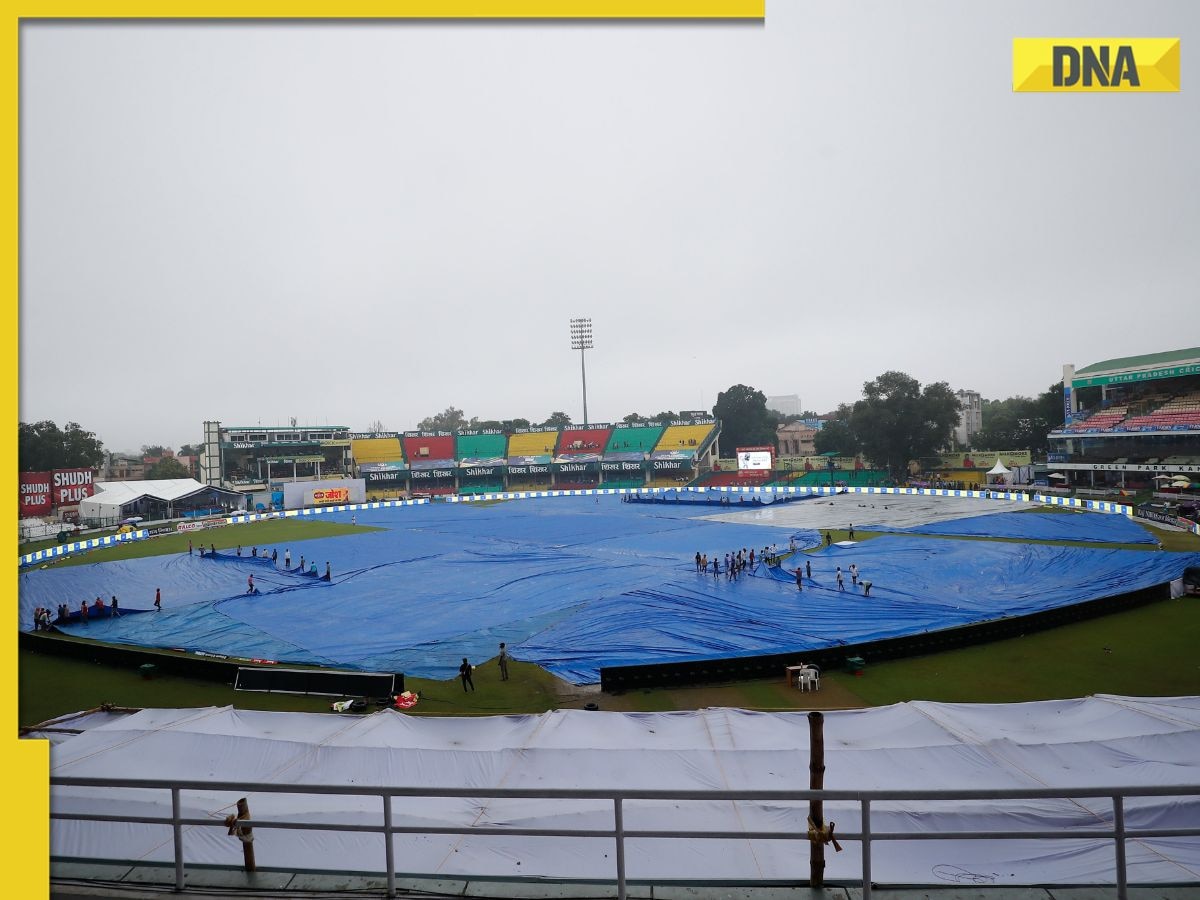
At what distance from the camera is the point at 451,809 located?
623 cm

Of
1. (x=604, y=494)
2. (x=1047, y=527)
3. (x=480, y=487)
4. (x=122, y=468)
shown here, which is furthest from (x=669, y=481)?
(x=122, y=468)

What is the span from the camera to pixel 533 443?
84.6 metres

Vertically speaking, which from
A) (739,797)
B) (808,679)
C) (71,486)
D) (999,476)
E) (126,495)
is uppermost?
(739,797)

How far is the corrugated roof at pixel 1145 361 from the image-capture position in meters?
47.1

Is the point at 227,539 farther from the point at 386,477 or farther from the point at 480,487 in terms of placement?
the point at 480,487

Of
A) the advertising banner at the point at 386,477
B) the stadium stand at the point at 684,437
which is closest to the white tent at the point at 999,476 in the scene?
the stadium stand at the point at 684,437

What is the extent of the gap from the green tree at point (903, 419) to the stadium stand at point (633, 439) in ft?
80.1

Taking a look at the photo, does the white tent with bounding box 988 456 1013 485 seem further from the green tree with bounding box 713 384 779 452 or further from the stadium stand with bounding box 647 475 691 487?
the green tree with bounding box 713 384 779 452

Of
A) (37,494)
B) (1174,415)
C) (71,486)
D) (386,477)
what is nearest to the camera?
(1174,415)

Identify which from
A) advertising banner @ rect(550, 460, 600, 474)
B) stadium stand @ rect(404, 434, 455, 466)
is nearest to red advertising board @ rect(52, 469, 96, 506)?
stadium stand @ rect(404, 434, 455, 466)

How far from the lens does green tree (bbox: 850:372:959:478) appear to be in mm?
62688

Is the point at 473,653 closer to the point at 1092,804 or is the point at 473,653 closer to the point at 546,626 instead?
the point at 546,626

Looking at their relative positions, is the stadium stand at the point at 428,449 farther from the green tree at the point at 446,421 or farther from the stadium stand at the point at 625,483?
the green tree at the point at 446,421

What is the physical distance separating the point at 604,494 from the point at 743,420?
30.9 m
